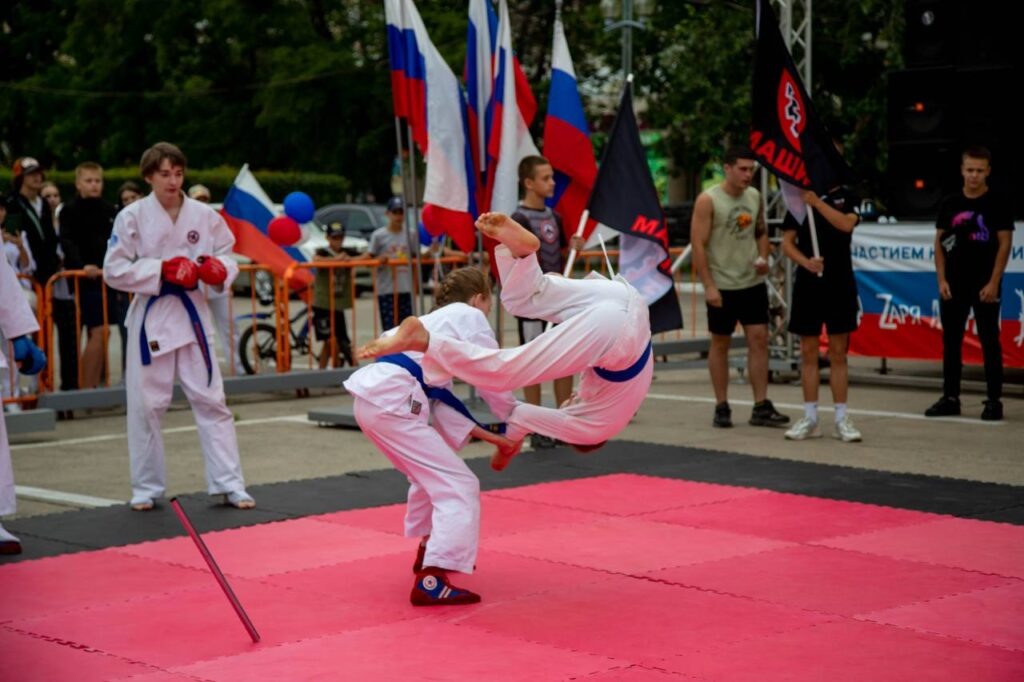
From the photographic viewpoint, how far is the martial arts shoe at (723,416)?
1109cm

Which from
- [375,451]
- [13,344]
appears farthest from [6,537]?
[375,451]

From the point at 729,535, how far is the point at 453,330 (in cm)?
221

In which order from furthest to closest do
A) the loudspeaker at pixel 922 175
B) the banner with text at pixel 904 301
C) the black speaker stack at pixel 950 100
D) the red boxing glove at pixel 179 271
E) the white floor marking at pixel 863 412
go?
the loudspeaker at pixel 922 175 < the black speaker stack at pixel 950 100 < the banner with text at pixel 904 301 < the white floor marking at pixel 863 412 < the red boxing glove at pixel 179 271

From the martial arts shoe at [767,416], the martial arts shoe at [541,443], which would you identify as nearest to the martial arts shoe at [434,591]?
the martial arts shoe at [541,443]

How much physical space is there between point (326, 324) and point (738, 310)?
4.90m

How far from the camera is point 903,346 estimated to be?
13.3 metres

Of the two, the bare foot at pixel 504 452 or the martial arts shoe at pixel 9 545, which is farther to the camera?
the martial arts shoe at pixel 9 545

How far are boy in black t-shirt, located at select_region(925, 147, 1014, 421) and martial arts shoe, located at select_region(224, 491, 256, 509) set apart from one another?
5670mm

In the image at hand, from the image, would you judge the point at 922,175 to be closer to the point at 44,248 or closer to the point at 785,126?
the point at 785,126

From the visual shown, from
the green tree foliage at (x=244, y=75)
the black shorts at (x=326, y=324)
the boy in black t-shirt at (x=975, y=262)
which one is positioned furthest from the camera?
the green tree foliage at (x=244, y=75)

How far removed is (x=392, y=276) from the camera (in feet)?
46.5

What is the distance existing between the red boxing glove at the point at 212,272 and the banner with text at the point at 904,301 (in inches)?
276

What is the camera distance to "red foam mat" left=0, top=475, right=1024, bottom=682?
517 cm

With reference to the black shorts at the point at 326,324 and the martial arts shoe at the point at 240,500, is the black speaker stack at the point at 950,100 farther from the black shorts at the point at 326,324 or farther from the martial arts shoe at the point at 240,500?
the martial arts shoe at the point at 240,500
